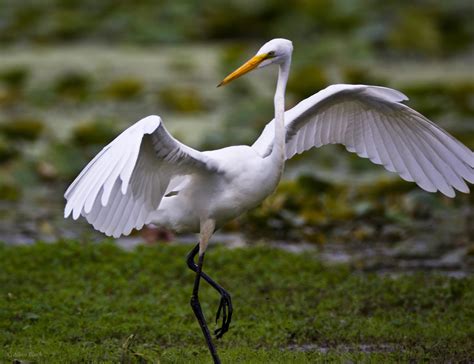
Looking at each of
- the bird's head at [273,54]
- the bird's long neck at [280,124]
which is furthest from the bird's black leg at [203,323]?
the bird's head at [273,54]

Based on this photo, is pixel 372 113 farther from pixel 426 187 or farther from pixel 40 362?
pixel 40 362

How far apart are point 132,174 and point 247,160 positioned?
2.47 ft

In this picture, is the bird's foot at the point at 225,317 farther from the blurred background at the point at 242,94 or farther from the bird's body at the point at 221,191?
the blurred background at the point at 242,94

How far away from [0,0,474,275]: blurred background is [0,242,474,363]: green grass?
3.42 ft

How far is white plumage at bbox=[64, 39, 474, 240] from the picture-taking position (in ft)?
16.8

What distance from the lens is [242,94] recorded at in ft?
49.4

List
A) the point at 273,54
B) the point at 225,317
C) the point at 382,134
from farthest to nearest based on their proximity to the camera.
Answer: the point at 382,134 → the point at 225,317 → the point at 273,54

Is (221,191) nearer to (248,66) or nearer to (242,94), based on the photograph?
(248,66)

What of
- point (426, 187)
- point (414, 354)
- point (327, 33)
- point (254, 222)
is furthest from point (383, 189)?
point (327, 33)

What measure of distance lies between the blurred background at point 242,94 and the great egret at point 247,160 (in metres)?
2.34

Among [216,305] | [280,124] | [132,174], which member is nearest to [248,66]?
[280,124]

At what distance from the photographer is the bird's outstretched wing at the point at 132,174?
4801 mm

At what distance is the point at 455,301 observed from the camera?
700 cm

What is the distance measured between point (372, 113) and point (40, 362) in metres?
2.78
